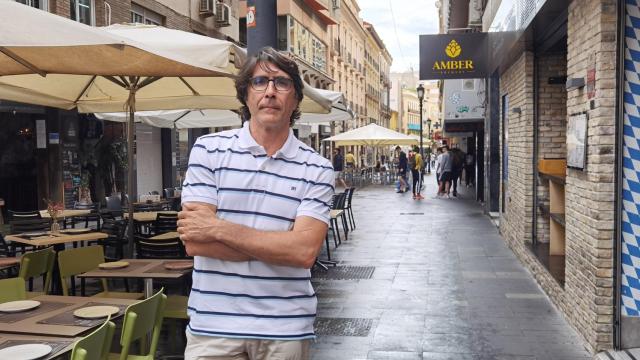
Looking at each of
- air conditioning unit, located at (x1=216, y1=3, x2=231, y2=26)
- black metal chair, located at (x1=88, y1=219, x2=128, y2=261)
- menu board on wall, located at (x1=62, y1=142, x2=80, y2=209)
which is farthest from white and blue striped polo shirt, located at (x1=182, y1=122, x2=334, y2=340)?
air conditioning unit, located at (x1=216, y1=3, x2=231, y2=26)

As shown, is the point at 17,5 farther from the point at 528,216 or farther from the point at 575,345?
the point at 528,216

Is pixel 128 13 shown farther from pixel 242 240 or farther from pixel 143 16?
pixel 242 240

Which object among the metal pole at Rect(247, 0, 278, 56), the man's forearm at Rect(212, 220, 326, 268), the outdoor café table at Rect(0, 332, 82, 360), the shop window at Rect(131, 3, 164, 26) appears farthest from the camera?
the shop window at Rect(131, 3, 164, 26)

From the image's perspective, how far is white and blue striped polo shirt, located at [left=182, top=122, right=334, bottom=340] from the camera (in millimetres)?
2211

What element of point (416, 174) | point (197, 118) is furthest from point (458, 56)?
point (416, 174)

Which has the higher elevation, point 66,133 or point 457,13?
point 457,13

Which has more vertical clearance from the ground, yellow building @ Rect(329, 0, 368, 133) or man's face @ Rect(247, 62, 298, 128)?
yellow building @ Rect(329, 0, 368, 133)

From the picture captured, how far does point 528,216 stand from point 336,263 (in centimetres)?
307

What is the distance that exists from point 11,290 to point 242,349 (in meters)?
3.00

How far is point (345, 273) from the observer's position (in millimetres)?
9109

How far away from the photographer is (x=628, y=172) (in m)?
5.01

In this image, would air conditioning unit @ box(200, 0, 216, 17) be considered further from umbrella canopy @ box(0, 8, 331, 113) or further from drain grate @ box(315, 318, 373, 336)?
drain grate @ box(315, 318, 373, 336)

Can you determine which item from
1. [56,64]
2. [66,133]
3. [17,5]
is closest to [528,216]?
[56,64]

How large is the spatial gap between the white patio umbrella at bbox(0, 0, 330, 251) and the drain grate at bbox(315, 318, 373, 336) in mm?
2565
